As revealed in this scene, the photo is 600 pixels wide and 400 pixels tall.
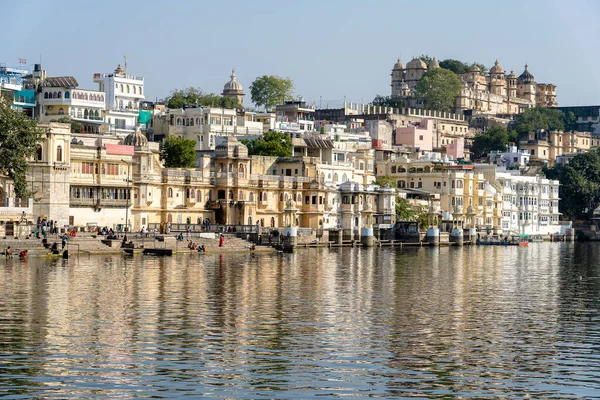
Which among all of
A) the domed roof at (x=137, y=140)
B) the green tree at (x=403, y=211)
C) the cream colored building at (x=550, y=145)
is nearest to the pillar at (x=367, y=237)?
the green tree at (x=403, y=211)

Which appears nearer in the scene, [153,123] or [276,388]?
[276,388]

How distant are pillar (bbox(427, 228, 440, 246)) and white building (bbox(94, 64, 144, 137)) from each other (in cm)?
2945

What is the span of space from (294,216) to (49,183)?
26196 millimetres

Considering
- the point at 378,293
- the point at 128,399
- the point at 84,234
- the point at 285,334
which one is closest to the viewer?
the point at 128,399

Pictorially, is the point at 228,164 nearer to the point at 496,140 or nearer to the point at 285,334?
the point at 285,334

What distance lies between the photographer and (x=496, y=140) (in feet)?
583

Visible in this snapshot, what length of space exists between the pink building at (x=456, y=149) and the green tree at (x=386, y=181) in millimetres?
37383

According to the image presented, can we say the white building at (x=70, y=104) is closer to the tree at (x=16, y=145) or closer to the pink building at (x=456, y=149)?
the tree at (x=16, y=145)

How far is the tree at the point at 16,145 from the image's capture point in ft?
257

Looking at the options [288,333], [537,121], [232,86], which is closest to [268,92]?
[232,86]

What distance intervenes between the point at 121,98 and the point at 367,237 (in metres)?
36.2

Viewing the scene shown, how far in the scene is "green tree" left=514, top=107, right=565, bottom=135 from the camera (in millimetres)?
187375

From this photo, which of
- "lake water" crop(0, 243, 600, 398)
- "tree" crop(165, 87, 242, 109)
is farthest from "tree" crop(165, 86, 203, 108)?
"lake water" crop(0, 243, 600, 398)

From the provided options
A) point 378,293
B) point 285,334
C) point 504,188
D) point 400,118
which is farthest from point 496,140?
point 285,334
